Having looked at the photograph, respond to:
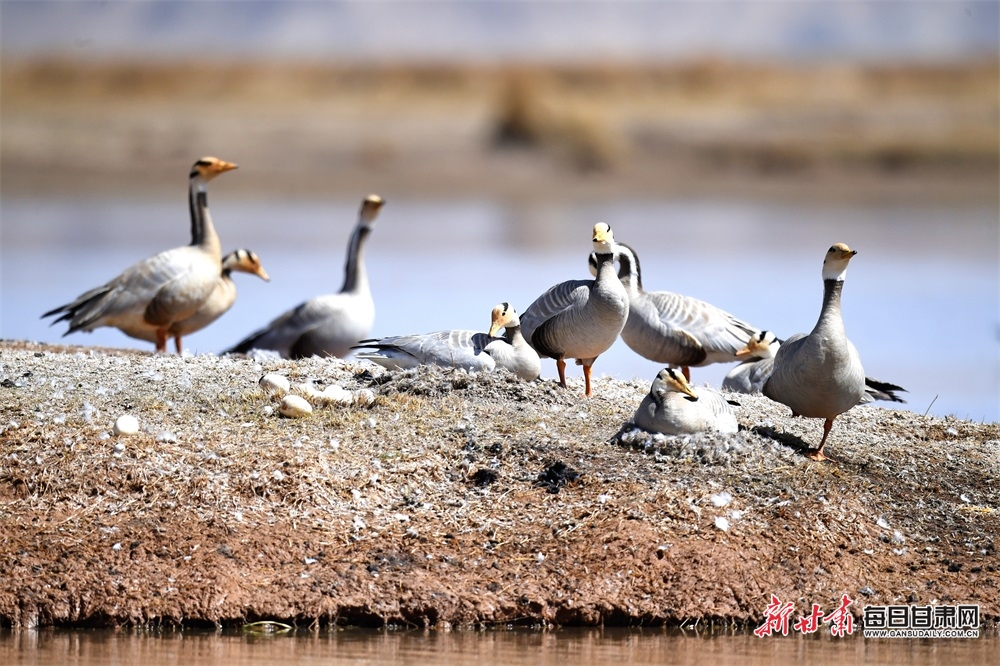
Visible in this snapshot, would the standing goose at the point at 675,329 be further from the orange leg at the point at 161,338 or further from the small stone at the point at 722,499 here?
the orange leg at the point at 161,338

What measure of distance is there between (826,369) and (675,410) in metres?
0.91

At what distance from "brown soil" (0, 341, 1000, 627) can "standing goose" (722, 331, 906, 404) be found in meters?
1.36

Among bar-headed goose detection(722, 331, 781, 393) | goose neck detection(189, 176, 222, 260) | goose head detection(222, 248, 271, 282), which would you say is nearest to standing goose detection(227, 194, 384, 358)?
goose head detection(222, 248, 271, 282)

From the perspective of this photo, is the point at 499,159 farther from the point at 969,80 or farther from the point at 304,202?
the point at 969,80

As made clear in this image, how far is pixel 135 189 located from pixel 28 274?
677 inches

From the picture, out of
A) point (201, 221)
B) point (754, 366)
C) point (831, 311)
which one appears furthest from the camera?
point (201, 221)

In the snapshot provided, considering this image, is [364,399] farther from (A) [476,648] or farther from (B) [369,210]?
(B) [369,210]

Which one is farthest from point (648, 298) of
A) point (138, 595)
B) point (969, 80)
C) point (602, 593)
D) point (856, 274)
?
point (969, 80)

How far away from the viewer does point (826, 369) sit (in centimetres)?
881

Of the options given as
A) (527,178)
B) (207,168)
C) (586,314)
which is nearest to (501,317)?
(586,314)

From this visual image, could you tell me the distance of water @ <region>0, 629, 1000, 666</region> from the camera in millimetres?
7316

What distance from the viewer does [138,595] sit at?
25.6ft

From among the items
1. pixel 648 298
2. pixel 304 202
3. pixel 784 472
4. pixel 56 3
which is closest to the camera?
pixel 784 472

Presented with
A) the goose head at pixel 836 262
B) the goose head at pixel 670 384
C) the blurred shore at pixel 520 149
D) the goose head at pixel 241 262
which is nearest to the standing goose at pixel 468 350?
the goose head at pixel 670 384
